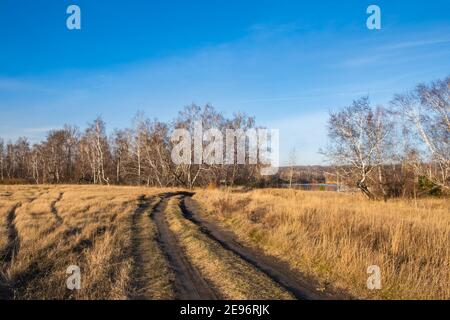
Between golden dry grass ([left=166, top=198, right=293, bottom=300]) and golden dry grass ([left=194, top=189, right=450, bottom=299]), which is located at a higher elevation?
golden dry grass ([left=194, top=189, right=450, bottom=299])

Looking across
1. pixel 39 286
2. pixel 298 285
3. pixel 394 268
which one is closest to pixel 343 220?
pixel 394 268

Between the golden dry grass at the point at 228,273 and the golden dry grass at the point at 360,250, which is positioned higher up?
the golden dry grass at the point at 360,250

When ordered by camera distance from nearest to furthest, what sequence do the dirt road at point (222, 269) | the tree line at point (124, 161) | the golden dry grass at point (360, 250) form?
the dirt road at point (222, 269)
the golden dry grass at point (360, 250)
the tree line at point (124, 161)

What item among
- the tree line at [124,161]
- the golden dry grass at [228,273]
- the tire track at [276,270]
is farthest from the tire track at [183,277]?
the tree line at [124,161]

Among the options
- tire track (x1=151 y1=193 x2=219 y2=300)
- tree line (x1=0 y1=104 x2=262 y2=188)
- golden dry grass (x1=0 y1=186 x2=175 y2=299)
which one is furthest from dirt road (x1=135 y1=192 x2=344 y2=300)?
tree line (x1=0 y1=104 x2=262 y2=188)

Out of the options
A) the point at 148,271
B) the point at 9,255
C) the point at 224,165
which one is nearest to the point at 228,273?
the point at 148,271

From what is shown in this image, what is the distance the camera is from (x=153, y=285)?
244 inches

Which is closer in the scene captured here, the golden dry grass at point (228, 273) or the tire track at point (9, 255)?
the golden dry grass at point (228, 273)

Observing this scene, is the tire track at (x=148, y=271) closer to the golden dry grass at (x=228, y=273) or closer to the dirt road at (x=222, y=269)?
the dirt road at (x=222, y=269)

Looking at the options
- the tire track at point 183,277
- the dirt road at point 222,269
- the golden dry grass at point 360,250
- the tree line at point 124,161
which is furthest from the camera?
the tree line at point 124,161

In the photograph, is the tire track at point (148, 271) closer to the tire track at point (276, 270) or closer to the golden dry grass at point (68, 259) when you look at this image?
the golden dry grass at point (68, 259)

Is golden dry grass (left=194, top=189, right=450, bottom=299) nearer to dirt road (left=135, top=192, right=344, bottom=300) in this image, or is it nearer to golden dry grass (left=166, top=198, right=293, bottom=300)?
dirt road (left=135, top=192, right=344, bottom=300)

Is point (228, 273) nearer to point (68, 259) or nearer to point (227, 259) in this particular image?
point (227, 259)
